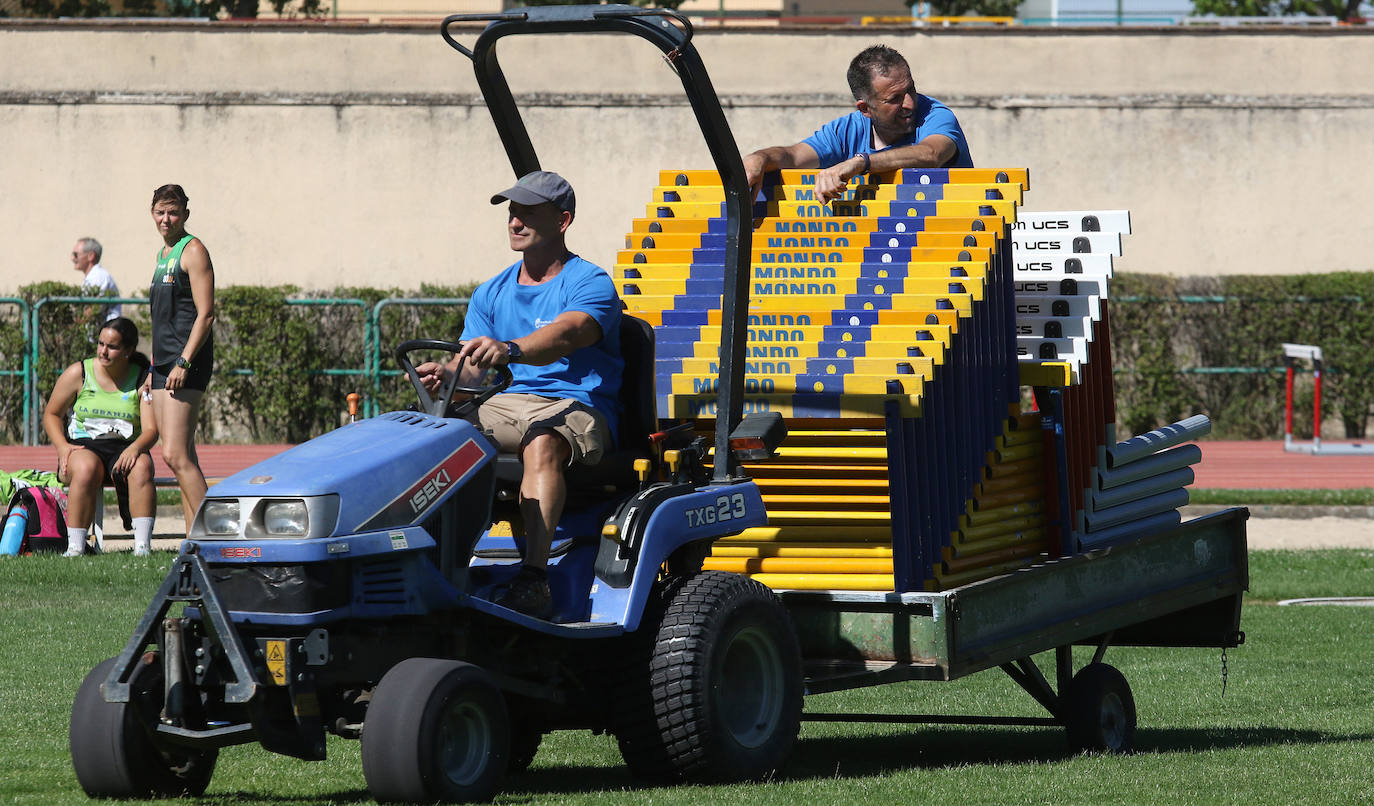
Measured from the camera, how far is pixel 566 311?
623 centimetres

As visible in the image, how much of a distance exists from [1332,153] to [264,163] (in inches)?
553

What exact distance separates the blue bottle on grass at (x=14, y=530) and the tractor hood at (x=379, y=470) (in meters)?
7.25

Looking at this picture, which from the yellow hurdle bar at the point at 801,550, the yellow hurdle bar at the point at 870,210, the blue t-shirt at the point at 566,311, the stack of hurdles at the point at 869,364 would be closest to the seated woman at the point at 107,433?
the stack of hurdles at the point at 869,364

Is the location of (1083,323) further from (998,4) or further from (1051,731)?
(998,4)

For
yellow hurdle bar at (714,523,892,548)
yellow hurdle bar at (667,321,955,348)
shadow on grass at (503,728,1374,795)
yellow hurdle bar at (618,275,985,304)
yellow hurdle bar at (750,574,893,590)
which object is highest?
yellow hurdle bar at (618,275,985,304)

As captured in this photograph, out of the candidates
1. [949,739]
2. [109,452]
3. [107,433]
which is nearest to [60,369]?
[107,433]

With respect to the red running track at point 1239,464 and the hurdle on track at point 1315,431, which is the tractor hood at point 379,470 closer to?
the red running track at point 1239,464

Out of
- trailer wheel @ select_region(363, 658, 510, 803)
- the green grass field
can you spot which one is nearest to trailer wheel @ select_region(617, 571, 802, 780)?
the green grass field

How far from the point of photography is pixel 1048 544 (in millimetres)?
7750

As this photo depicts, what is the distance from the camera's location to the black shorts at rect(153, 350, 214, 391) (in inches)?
437

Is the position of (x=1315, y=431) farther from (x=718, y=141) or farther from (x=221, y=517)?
(x=221, y=517)

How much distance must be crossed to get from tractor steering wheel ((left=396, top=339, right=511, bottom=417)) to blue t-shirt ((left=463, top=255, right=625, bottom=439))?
0.53ft

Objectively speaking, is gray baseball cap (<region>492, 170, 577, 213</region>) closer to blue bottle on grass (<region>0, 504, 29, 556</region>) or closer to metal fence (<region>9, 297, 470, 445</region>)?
blue bottle on grass (<region>0, 504, 29, 556</region>)

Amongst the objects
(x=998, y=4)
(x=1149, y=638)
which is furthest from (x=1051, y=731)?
(x=998, y=4)
